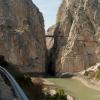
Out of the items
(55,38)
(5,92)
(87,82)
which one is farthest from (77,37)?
(5,92)

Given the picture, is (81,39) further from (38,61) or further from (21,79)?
(21,79)

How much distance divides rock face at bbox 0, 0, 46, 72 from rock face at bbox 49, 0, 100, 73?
3.71m

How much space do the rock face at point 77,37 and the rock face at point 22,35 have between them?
371 centimetres

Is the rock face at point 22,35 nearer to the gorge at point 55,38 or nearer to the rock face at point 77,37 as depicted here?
the gorge at point 55,38

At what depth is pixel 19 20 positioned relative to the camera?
84750 millimetres

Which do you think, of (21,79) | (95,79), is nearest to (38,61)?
(95,79)

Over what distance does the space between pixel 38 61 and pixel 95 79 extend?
68.5 ft

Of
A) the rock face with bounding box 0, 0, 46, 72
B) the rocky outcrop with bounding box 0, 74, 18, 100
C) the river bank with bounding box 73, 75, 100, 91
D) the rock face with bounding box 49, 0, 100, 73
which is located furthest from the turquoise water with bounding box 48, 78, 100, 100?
the rocky outcrop with bounding box 0, 74, 18, 100

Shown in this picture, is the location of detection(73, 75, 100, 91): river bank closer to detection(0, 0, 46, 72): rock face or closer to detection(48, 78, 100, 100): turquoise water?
detection(48, 78, 100, 100): turquoise water

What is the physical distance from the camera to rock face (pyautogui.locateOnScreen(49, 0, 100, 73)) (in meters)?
80.2

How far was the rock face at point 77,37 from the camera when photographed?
80.2 meters

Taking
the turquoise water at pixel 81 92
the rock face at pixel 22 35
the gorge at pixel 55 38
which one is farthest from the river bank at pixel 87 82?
the rock face at pixel 22 35

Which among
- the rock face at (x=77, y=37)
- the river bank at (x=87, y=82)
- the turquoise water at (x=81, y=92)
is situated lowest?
the river bank at (x=87, y=82)

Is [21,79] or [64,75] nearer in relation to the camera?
[21,79]
